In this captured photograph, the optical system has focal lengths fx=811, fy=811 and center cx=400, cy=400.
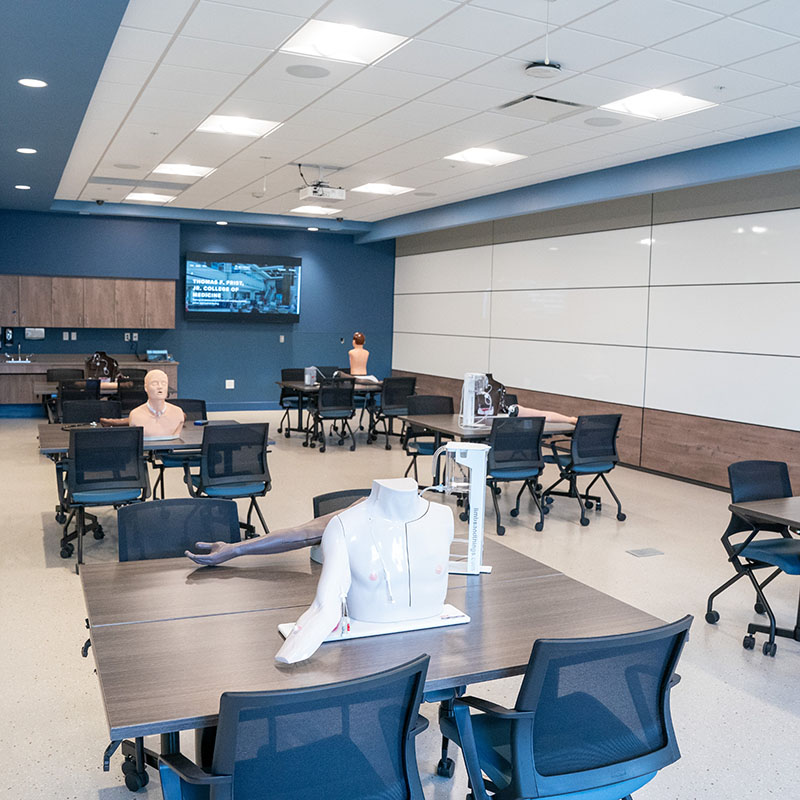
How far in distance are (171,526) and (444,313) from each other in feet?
34.1

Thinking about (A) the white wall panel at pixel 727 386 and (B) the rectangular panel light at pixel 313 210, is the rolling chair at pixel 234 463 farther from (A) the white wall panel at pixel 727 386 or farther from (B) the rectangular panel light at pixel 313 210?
(B) the rectangular panel light at pixel 313 210

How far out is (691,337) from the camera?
847 centimetres

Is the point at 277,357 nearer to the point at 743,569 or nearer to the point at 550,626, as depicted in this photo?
the point at 743,569

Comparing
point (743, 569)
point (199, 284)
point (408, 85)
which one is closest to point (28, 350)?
point (199, 284)

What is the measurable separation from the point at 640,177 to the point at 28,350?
937cm

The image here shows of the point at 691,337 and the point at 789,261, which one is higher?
the point at 789,261

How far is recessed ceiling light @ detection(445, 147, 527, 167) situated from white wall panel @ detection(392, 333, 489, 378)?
13.1ft

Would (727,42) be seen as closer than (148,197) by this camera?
Yes

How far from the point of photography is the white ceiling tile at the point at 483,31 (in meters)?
4.43

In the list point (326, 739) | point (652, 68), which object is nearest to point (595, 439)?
point (652, 68)

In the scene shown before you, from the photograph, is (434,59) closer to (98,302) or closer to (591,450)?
(591,450)

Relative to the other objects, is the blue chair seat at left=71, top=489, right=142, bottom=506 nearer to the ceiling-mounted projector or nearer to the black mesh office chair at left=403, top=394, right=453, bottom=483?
the black mesh office chair at left=403, top=394, right=453, bottom=483

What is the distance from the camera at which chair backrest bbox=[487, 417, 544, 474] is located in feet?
21.2

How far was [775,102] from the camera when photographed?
19.1 ft
